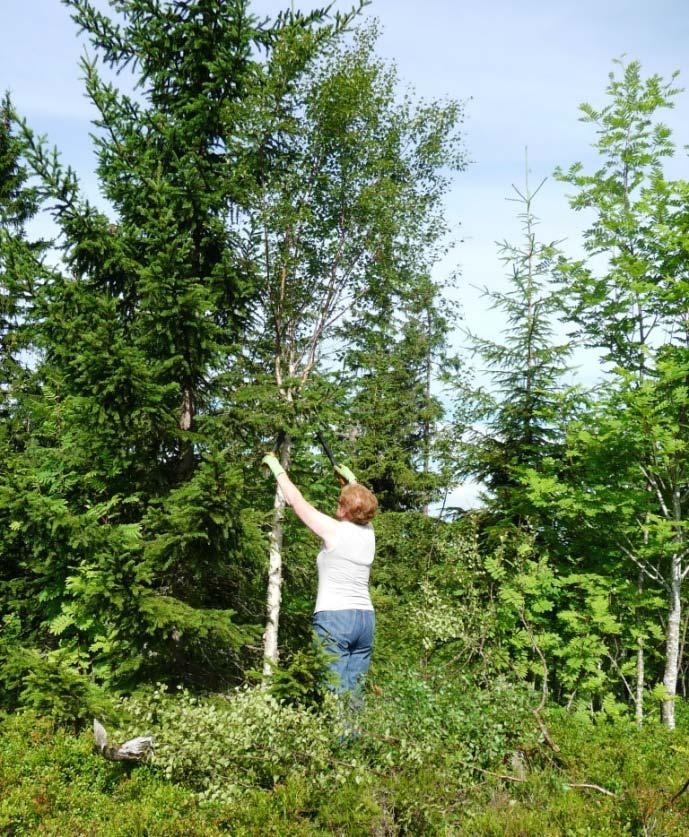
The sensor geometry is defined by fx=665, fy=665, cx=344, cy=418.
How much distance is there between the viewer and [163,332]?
6770mm

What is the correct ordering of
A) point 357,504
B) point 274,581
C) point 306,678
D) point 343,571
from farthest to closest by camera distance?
point 274,581
point 357,504
point 343,571
point 306,678

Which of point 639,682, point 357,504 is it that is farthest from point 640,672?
point 357,504

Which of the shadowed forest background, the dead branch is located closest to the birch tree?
the shadowed forest background

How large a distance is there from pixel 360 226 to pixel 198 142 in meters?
2.40

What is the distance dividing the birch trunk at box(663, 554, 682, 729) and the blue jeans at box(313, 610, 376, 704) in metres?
4.35

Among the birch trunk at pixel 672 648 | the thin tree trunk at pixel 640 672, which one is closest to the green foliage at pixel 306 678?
the birch trunk at pixel 672 648

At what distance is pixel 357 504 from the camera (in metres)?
5.13

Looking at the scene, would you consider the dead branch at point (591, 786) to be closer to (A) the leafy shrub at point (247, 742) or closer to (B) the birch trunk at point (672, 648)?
(A) the leafy shrub at point (247, 742)

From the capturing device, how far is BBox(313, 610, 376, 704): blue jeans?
16.3 ft

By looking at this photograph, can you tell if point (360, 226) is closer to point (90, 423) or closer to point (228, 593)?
point (90, 423)

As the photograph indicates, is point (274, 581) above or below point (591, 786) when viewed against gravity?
above

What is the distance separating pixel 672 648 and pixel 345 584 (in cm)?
488

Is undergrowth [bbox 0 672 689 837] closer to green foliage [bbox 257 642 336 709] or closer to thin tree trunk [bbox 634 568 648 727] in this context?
green foliage [bbox 257 642 336 709]

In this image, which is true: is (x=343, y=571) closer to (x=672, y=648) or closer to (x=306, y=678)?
(x=306, y=678)
